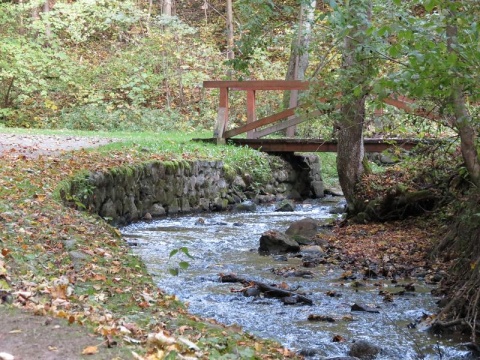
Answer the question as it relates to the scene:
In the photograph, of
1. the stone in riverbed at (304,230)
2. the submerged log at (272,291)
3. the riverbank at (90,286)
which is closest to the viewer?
the riverbank at (90,286)

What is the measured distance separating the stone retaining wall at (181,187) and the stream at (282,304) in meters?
0.73

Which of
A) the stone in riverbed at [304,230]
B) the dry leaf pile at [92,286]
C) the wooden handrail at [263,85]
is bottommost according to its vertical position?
the stone in riverbed at [304,230]

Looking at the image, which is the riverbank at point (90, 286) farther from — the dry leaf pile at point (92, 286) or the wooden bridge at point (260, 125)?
the wooden bridge at point (260, 125)

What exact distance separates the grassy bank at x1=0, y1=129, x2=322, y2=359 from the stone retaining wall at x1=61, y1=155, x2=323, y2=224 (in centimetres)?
128

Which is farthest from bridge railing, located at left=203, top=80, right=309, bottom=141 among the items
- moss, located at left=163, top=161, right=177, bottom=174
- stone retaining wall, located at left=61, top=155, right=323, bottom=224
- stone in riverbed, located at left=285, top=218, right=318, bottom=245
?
stone in riverbed, located at left=285, top=218, right=318, bottom=245

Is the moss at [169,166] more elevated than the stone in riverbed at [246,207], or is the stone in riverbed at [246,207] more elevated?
the moss at [169,166]

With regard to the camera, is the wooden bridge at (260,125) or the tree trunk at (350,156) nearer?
the tree trunk at (350,156)

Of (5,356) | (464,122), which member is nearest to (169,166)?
(464,122)

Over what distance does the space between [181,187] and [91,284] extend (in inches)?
327

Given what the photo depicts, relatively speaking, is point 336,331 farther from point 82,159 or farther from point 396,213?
point 82,159

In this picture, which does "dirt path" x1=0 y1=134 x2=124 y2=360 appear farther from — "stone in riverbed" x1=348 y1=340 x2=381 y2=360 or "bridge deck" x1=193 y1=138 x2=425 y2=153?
"bridge deck" x1=193 y1=138 x2=425 y2=153

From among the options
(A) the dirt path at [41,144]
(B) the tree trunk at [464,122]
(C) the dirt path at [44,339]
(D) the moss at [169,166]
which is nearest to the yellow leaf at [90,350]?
(C) the dirt path at [44,339]

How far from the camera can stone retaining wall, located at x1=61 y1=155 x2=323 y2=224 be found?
1074cm

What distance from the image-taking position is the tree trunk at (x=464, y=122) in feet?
17.5
